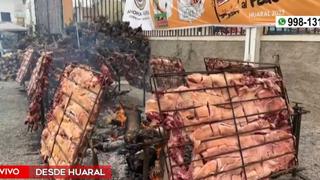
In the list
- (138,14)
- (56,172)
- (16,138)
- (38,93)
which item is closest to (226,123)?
(56,172)

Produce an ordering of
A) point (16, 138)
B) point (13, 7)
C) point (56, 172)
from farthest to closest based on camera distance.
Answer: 1. point (13, 7)
2. point (16, 138)
3. point (56, 172)

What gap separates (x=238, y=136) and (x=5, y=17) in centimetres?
4397

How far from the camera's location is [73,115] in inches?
155

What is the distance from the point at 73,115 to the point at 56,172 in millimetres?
651

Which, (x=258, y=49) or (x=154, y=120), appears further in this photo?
(x=258, y=49)

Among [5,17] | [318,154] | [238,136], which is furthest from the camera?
[5,17]

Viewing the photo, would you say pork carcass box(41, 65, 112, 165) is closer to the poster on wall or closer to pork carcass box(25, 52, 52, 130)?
pork carcass box(25, 52, 52, 130)

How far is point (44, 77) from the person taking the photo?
6395mm

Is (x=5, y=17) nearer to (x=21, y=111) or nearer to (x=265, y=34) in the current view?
(x=21, y=111)

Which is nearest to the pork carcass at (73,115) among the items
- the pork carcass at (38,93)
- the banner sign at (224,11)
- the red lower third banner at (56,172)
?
the red lower third banner at (56,172)

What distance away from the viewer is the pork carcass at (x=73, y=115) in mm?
3570

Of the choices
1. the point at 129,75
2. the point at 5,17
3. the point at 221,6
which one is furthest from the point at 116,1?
the point at 5,17
